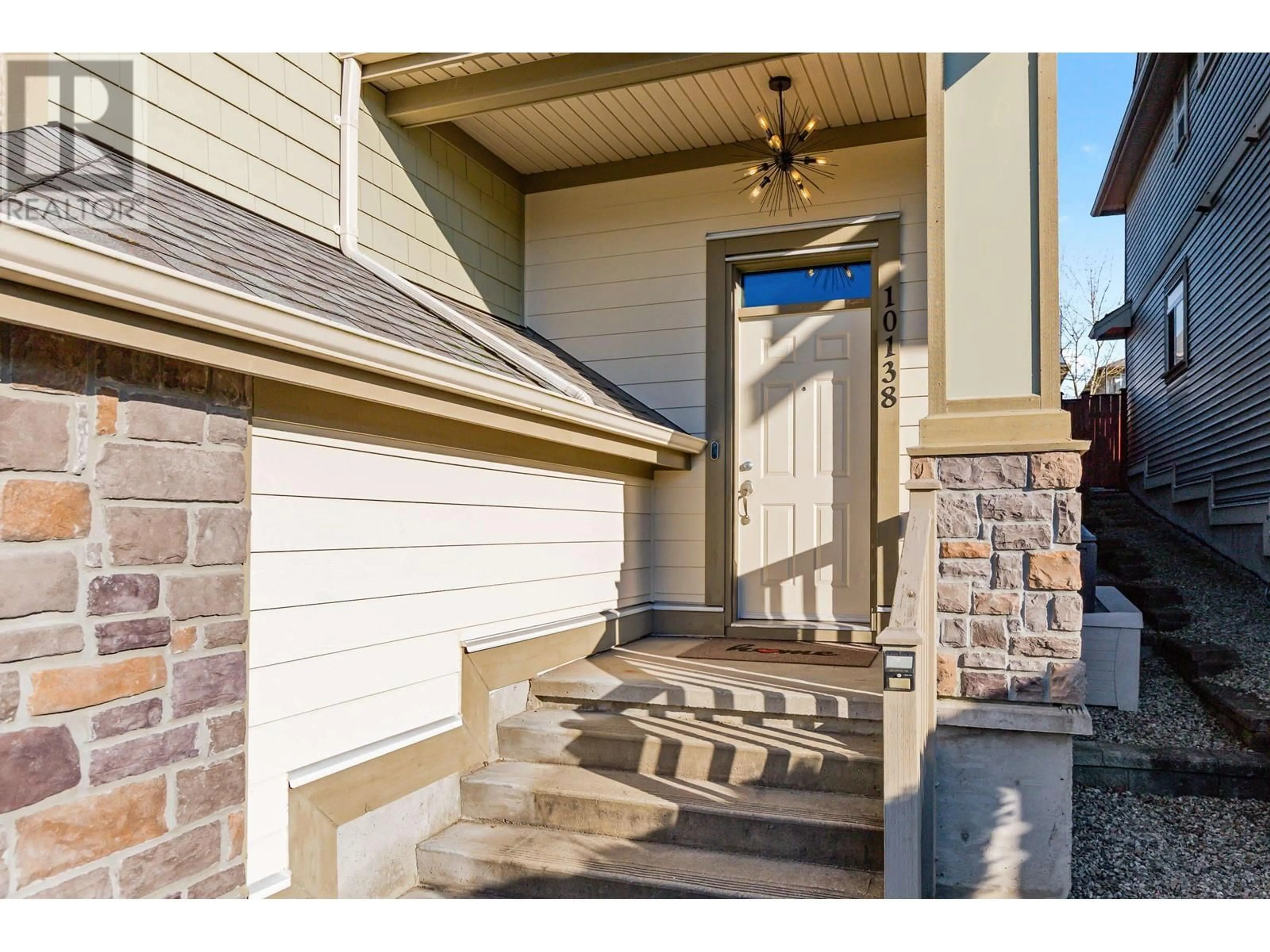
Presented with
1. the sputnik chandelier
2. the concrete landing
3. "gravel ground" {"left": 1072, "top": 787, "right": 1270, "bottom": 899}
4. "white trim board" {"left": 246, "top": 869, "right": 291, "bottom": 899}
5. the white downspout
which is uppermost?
the sputnik chandelier

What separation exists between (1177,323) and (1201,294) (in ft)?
4.01

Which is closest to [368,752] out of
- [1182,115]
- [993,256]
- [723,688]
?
[723,688]

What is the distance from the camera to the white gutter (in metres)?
1.83

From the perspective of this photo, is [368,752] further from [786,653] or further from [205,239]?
[786,653]

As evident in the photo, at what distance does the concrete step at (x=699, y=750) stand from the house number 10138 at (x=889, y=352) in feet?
6.81

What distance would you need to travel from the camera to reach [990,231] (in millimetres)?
3373

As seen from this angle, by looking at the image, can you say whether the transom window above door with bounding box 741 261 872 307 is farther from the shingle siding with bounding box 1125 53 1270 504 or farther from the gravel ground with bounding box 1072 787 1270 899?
the shingle siding with bounding box 1125 53 1270 504

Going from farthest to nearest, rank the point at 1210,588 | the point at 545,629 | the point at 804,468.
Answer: the point at 1210,588 < the point at 804,468 < the point at 545,629

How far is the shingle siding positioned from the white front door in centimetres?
346

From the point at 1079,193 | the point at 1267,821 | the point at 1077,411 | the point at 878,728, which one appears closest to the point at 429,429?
the point at 878,728

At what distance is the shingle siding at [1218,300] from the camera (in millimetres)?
6707

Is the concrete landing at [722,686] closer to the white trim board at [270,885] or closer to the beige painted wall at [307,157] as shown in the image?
the white trim board at [270,885]

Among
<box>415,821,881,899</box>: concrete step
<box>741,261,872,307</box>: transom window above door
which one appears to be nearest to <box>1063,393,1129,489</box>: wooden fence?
<box>741,261,872,307</box>: transom window above door

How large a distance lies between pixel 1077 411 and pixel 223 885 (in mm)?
12779
